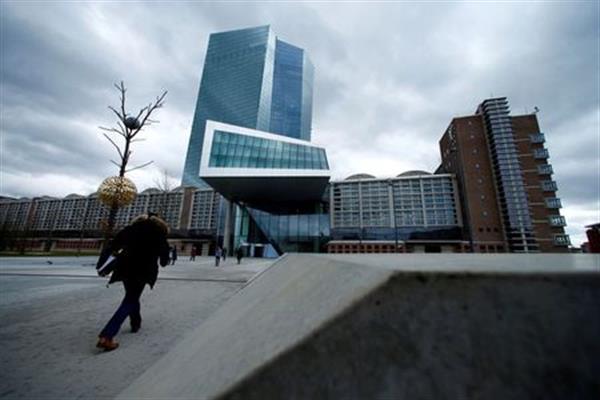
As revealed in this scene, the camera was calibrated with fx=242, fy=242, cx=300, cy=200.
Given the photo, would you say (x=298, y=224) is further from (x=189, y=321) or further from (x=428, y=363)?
(x=428, y=363)

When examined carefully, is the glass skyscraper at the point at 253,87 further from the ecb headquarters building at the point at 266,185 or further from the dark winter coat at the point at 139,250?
the dark winter coat at the point at 139,250

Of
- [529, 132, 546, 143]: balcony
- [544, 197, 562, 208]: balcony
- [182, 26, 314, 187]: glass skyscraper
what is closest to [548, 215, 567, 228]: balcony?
[544, 197, 562, 208]: balcony

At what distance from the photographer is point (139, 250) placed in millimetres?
2889

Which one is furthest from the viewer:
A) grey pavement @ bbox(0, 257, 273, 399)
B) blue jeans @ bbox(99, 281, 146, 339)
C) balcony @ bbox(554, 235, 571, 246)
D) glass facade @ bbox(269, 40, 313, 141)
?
glass facade @ bbox(269, 40, 313, 141)

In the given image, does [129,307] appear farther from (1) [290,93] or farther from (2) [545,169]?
(1) [290,93]

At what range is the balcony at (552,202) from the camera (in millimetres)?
43312

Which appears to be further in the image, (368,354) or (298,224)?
(298,224)

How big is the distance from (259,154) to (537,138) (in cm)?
5437

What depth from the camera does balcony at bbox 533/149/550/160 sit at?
45.8m

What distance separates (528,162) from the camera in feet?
150

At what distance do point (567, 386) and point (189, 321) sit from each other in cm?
369

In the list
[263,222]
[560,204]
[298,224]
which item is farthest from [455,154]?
[263,222]

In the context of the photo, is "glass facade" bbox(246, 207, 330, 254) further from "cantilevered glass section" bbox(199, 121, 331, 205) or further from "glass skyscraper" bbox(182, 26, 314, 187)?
"glass skyscraper" bbox(182, 26, 314, 187)

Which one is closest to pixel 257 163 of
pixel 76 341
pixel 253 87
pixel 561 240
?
pixel 76 341
